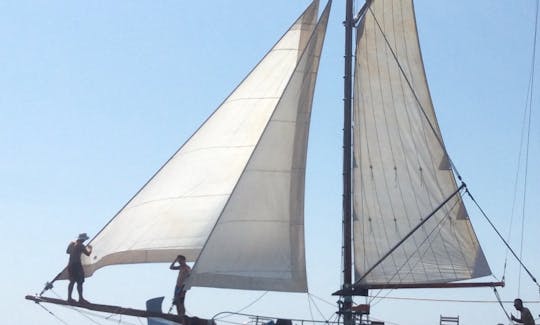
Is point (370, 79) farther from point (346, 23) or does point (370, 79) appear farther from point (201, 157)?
point (201, 157)

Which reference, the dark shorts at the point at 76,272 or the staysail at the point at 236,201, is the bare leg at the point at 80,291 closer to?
the dark shorts at the point at 76,272

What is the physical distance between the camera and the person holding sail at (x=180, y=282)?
114 ft

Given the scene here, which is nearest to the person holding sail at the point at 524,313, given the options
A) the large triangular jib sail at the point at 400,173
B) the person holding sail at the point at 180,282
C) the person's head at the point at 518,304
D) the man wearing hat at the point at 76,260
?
the person's head at the point at 518,304

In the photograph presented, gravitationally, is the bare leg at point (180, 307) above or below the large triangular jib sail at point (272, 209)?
below

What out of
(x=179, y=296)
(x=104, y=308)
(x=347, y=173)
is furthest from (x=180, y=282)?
(x=347, y=173)

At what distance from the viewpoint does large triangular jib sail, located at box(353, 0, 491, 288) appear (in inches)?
1564

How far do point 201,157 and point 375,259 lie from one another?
6897mm

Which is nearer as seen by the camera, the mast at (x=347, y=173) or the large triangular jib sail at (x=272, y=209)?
the large triangular jib sail at (x=272, y=209)

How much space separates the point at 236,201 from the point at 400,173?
811cm

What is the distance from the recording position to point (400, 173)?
134ft

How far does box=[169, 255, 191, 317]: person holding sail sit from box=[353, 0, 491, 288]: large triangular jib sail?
646 cm

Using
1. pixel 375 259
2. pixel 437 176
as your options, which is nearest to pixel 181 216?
pixel 375 259

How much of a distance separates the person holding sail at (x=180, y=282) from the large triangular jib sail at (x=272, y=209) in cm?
89

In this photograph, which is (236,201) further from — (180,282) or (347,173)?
(347,173)
